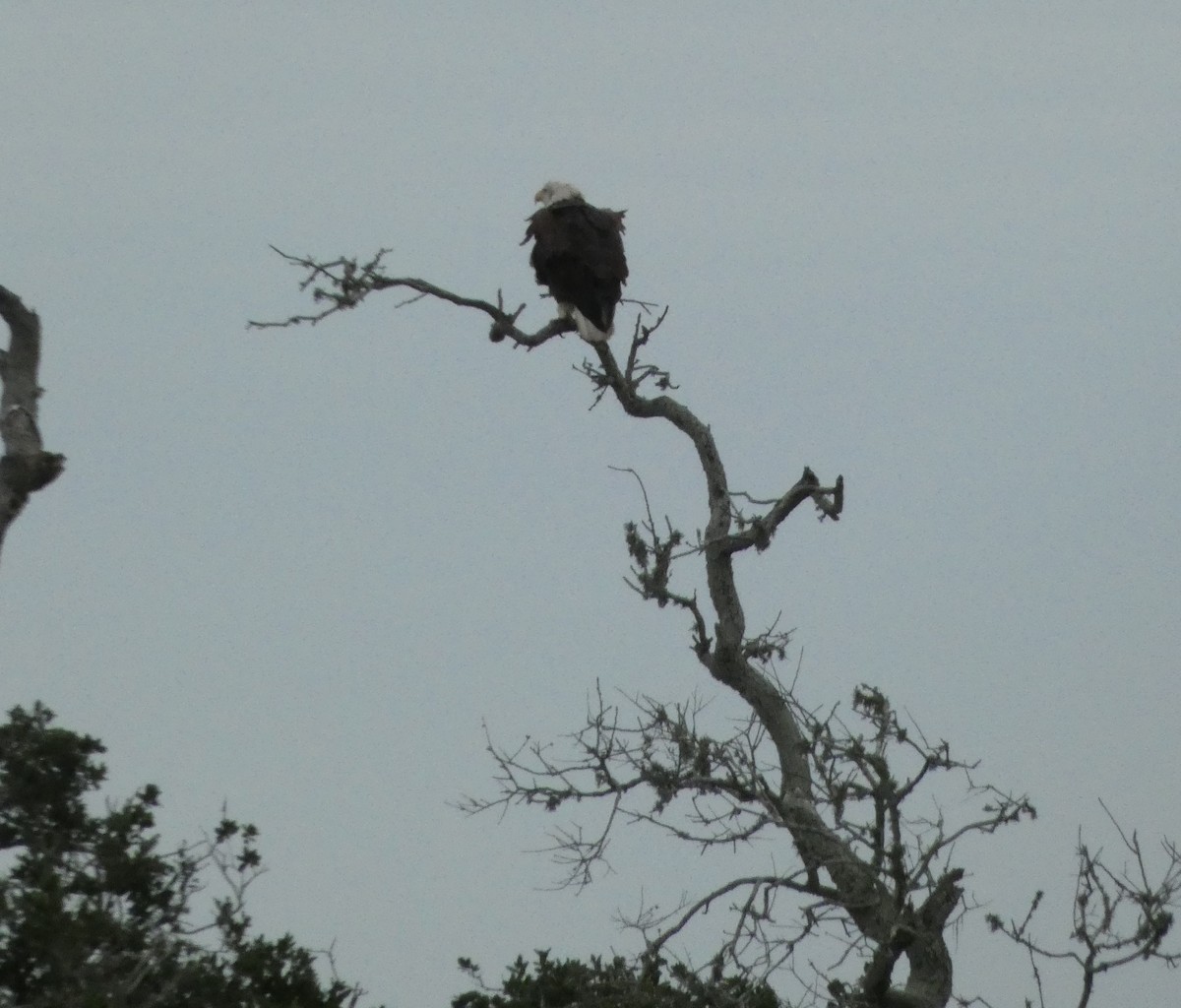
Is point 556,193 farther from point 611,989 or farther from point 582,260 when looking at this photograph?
point 611,989

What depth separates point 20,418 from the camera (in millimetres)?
5508

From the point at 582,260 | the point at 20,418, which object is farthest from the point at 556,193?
the point at 20,418

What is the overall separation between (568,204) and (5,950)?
4.38 m

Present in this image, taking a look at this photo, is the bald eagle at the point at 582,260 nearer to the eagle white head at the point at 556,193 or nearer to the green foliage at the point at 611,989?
the eagle white head at the point at 556,193

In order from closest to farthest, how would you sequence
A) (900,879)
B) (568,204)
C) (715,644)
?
1. (900,879)
2. (715,644)
3. (568,204)

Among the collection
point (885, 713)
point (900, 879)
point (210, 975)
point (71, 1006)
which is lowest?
point (71, 1006)

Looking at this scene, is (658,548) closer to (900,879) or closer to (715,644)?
(715,644)

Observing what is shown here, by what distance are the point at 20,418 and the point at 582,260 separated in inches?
135

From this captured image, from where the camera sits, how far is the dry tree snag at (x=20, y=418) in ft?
17.8

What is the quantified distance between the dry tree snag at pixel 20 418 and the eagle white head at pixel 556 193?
12.9 ft

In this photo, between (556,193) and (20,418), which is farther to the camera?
(556,193)

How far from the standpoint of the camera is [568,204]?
8.78 metres

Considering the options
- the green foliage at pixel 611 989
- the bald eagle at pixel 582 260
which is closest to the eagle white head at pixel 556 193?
the bald eagle at pixel 582 260

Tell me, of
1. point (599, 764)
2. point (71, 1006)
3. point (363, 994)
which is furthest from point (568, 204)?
point (71, 1006)
